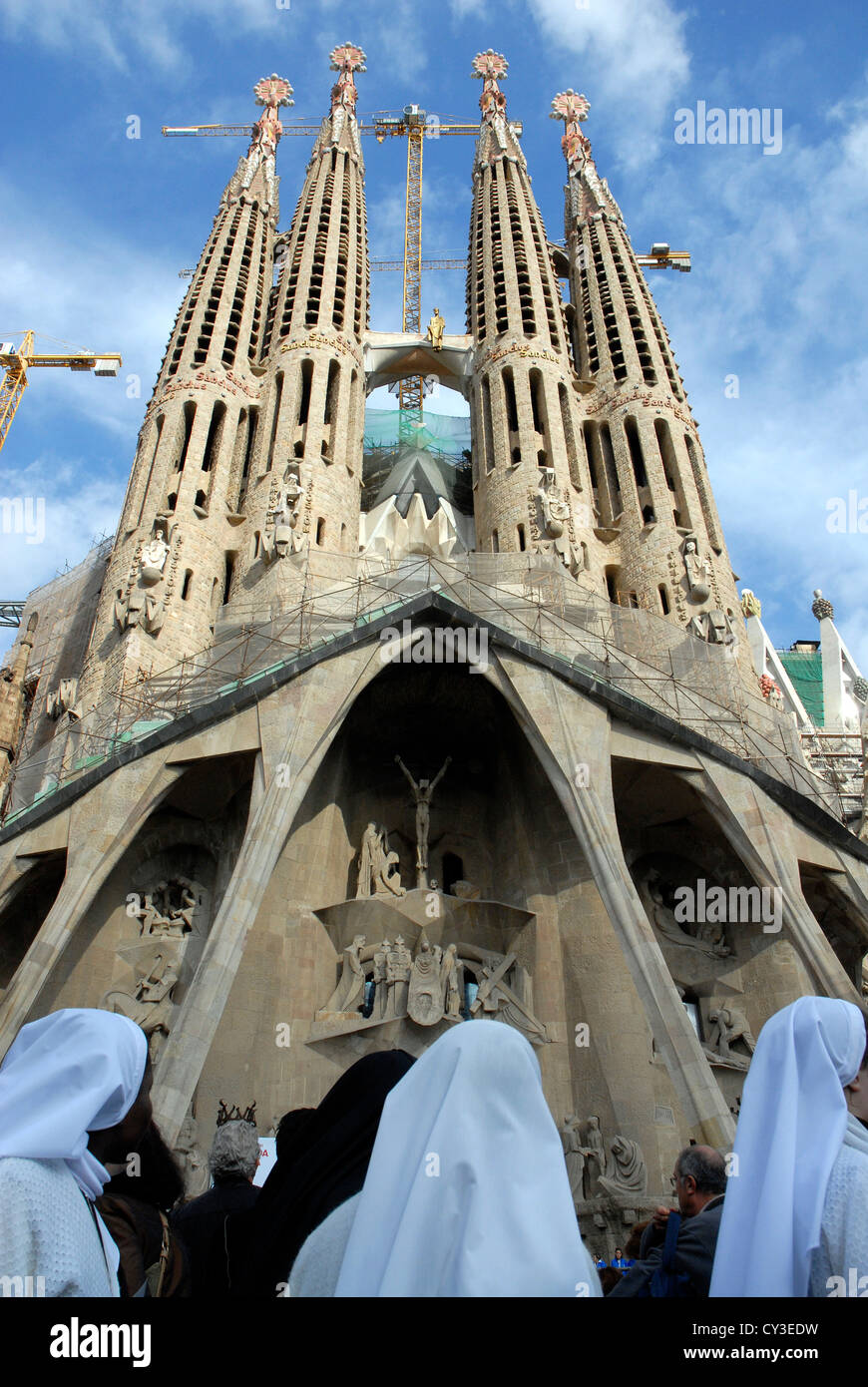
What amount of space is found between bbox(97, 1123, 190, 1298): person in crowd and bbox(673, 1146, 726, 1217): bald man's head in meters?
1.62

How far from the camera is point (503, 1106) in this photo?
1.63 meters

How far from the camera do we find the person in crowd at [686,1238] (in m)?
2.75

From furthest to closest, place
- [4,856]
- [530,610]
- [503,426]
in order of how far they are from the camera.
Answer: [503,426] < [530,610] < [4,856]

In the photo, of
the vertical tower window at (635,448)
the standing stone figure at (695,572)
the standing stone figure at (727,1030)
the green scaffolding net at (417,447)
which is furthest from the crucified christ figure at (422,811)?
the green scaffolding net at (417,447)

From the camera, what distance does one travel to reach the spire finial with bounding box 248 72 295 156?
28.0 meters

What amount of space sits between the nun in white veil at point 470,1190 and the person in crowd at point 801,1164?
1.13 feet

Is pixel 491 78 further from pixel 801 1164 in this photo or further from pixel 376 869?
pixel 801 1164

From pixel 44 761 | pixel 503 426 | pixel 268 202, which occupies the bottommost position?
pixel 44 761

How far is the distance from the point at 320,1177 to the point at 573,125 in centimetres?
3277

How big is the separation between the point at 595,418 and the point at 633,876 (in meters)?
11.0

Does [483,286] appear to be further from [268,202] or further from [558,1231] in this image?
[558,1231]

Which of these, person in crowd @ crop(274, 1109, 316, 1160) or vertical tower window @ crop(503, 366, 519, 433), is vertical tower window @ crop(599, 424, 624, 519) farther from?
person in crowd @ crop(274, 1109, 316, 1160)

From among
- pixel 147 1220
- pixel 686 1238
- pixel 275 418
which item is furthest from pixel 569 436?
pixel 147 1220

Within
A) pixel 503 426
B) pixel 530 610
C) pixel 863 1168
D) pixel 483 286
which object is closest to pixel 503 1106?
pixel 863 1168
